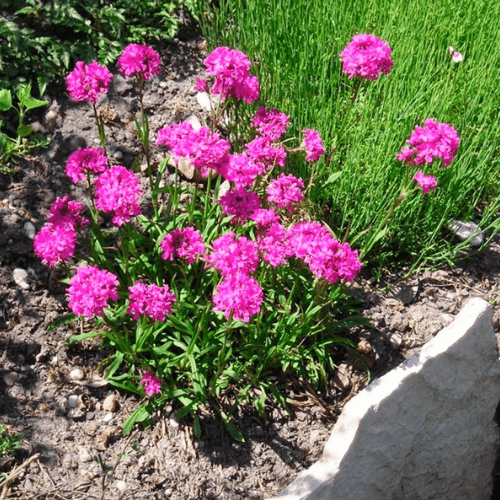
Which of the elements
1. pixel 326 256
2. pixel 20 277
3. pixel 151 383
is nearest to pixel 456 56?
pixel 326 256

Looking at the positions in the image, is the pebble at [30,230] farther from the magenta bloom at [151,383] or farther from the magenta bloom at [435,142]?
the magenta bloom at [435,142]

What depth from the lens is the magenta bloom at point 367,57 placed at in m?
3.00

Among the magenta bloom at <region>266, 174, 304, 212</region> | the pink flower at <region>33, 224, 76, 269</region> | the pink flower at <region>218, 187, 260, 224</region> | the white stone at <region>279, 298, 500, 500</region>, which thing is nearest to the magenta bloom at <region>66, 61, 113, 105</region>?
the pink flower at <region>33, 224, 76, 269</region>

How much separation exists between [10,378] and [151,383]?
0.71 meters

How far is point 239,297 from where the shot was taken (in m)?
2.30

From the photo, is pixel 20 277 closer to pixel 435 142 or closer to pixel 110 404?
pixel 110 404

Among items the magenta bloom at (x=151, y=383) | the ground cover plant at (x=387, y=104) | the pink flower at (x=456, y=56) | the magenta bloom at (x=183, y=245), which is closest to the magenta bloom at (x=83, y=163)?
the magenta bloom at (x=183, y=245)

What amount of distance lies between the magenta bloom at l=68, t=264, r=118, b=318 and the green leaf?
5.30 feet

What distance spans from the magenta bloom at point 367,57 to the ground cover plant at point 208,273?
399mm

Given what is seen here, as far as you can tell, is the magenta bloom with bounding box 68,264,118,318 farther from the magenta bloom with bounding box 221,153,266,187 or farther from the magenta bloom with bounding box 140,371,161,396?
the magenta bloom with bounding box 221,153,266,187

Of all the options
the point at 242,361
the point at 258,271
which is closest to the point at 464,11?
the point at 258,271

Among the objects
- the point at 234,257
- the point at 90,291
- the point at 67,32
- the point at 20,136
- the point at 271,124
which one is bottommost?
the point at 20,136

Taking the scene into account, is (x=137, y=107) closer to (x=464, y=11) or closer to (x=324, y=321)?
(x=324, y=321)

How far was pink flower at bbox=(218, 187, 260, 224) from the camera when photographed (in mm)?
2629
